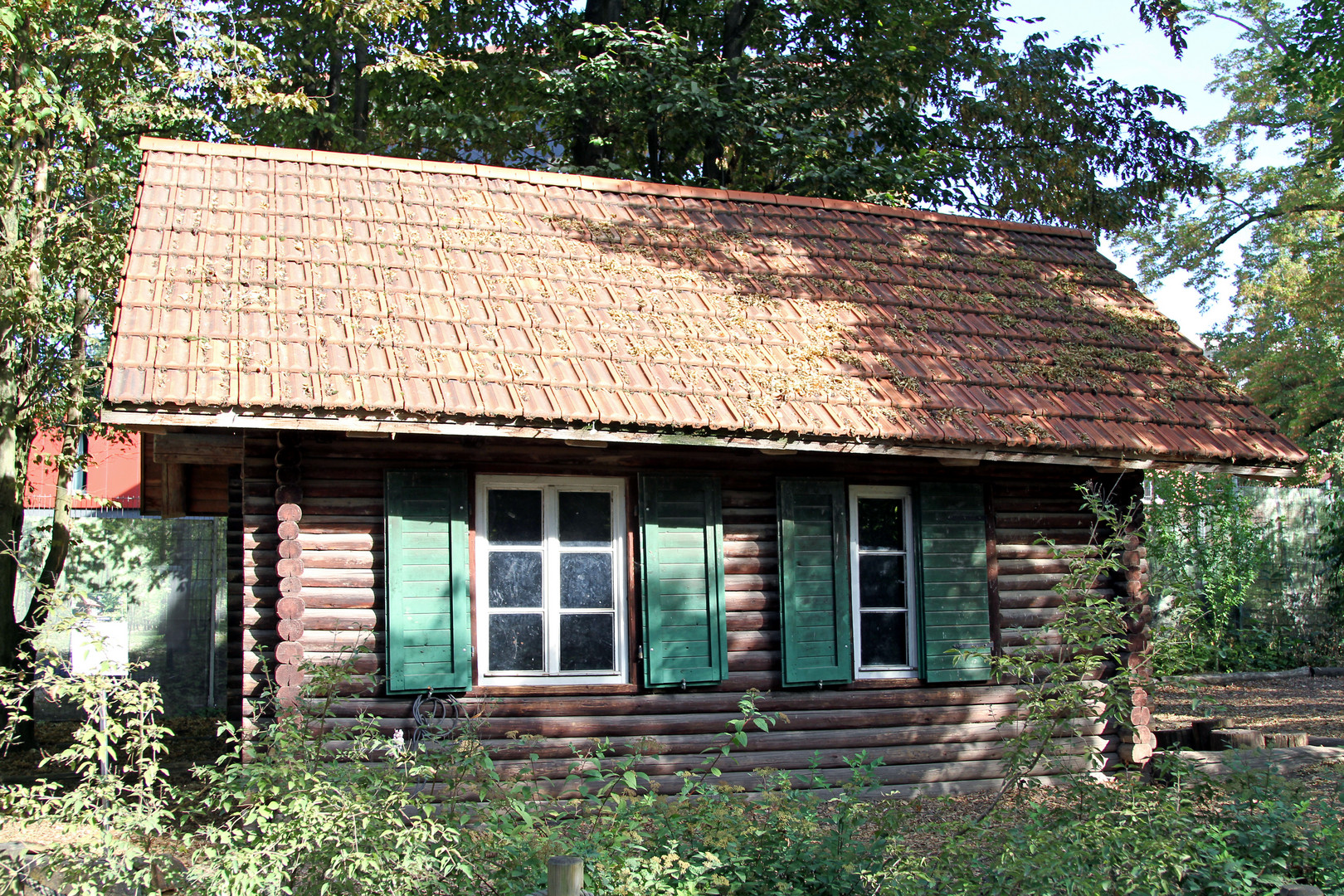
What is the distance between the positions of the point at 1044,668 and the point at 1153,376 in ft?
10.2

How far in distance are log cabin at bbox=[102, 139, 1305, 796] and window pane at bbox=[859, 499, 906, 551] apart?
0.10 feet

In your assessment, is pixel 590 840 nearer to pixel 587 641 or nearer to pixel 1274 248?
pixel 587 641

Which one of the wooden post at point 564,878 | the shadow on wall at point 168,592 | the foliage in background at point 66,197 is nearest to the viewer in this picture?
the wooden post at point 564,878

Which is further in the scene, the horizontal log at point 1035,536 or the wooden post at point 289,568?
the horizontal log at point 1035,536

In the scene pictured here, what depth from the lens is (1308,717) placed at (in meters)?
13.8

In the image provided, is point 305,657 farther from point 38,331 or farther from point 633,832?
point 38,331

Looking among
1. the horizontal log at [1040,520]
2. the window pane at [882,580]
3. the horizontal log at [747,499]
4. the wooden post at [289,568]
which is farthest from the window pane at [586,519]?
the horizontal log at [1040,520]

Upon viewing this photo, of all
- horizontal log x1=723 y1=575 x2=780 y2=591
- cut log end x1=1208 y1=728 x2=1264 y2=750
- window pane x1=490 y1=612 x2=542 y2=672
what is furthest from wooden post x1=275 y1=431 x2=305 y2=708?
cut log end x1=1208 y1=728 x2=1264 y2=750

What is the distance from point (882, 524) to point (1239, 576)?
10.4 metres

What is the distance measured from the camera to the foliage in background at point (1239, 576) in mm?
17234

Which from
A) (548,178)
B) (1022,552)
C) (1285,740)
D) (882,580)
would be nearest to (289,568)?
(882,580)

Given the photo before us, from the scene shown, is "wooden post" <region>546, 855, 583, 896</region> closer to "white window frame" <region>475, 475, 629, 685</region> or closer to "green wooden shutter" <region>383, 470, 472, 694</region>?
"green wooden shutter" <region>383, 470, 472, 694</region>

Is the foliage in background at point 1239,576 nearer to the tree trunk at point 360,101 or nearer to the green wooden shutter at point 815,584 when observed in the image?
the green wooden shutter at point 815,584

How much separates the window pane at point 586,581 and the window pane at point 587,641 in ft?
0.30
